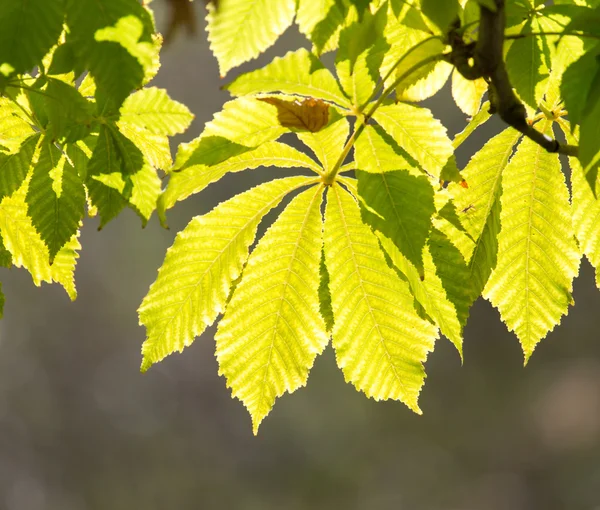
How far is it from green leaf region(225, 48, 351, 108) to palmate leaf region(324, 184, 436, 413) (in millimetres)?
141

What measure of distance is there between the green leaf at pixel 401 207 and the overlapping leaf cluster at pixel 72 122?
0.23m

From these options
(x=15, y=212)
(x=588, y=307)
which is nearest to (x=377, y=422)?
(x=588, y=307)

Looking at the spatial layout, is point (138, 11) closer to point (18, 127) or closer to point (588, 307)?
point (18, 127)

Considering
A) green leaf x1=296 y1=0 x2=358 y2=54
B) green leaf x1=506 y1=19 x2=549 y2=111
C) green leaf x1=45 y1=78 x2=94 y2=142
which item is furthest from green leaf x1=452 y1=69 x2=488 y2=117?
green leaf x1=45 y1=78 x2=94 y2=142

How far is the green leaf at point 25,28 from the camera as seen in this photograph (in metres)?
0.53

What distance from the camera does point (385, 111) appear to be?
Result: 2.27 feet

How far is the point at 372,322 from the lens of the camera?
702 millimetres

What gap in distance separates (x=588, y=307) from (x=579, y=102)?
42.6ft

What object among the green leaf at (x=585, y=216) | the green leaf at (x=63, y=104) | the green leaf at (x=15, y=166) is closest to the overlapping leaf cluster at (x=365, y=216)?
the green leaf at (x=585, y=216)

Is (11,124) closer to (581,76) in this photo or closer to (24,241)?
(24,241)

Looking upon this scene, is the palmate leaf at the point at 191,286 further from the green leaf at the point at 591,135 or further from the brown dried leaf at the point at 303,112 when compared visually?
the green leaf at the point at 591,135

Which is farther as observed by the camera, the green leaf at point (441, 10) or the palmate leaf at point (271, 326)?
the palmate leaf at point (271, 326)

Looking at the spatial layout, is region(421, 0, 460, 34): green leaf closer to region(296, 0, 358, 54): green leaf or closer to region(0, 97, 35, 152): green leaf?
region(296, 0, 358, 54): green leaf

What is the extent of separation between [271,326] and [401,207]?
20 cm
